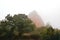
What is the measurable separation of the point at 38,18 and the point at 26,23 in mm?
3969

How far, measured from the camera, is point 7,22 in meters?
8.10

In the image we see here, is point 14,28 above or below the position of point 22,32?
above

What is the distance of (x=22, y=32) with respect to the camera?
7586 mm

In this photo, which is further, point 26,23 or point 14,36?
point 26,23

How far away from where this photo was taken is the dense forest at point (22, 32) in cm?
742

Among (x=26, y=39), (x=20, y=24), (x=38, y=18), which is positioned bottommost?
(x=26, y=39)

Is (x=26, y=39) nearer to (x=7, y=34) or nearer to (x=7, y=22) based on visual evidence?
(x=7, y=34)

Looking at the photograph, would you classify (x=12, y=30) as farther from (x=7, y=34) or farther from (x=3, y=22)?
(x=3, y=22)

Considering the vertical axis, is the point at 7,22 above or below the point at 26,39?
above

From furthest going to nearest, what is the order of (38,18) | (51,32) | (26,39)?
(38,18), (51,32), (26,39)

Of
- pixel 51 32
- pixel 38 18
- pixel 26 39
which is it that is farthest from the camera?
pixel 38 18

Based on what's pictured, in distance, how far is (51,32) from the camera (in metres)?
7.88

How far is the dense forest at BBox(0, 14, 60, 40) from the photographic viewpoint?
7.42 metres

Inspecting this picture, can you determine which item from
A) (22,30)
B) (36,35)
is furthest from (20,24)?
(36,35)
